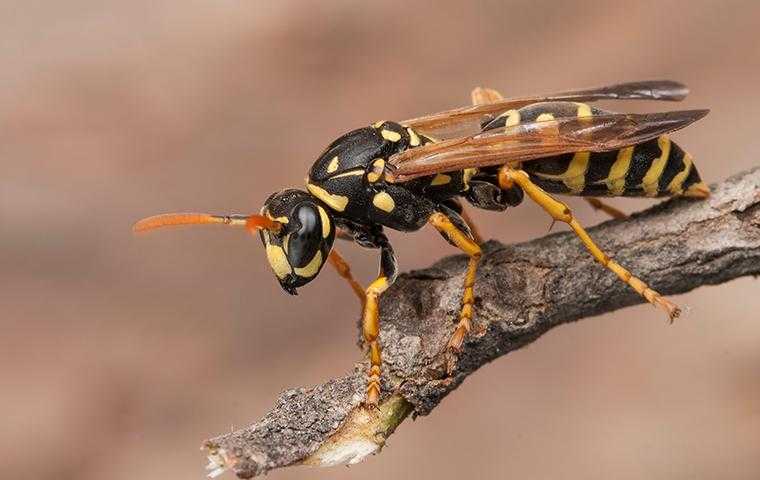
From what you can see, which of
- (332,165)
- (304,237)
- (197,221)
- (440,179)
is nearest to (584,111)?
(440,179)

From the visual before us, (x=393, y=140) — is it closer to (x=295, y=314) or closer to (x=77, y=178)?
(x=295, y=314)

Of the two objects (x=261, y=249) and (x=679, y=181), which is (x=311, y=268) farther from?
(x=261, y=249)

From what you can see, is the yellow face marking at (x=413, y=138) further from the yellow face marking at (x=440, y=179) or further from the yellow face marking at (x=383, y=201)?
the yellow face marking at (x=383, y=201)

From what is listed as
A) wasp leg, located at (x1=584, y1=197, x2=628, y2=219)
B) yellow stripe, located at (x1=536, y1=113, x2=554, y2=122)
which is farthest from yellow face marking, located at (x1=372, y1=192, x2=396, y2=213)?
wasp leg, located at (x1=584, y1=197, x2=628, y2=219)

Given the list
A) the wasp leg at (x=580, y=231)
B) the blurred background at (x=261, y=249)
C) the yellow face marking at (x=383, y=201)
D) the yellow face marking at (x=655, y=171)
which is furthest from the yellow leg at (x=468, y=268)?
the blurred background at (x=261, y=249)

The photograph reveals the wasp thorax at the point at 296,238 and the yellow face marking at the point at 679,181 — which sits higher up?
the wasp thorax at the point at 296,238
